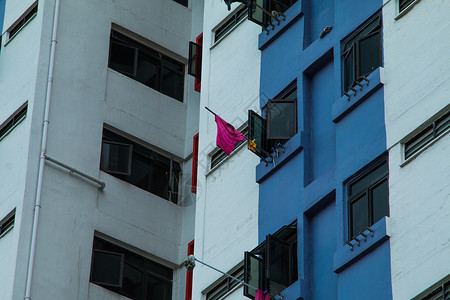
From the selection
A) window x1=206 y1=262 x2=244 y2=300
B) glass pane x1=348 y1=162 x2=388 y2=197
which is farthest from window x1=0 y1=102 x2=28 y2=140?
glass pane x1=348 y1=162 x2=388 y2=197

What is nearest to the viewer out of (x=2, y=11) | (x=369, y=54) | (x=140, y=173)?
(x=369, y=54)

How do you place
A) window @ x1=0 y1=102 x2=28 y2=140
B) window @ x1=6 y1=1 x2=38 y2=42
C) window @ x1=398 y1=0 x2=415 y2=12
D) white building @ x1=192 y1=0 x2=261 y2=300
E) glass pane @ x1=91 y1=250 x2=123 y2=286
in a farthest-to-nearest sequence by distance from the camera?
1. window @ x1=6 y1=1 x2=38 y2=42
2. window @ x1=0 y1=102 x2=28 y2=140
3. glass pane @ x1=91 y1=250 x2=123 y2=286
4. white building @ x1=192 y1=0 x2=261 y2=300
5. window @ x1=398 y1=0 x2=415 y2=12

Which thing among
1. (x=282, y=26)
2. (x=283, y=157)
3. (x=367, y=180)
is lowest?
(x=367, y=180)

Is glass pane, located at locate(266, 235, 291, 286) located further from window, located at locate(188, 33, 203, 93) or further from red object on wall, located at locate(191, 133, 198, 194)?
window, located at locate(188, 33, 203, 93)

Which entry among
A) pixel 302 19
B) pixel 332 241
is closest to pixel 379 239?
pixel 332 241

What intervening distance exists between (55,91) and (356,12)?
34.0 feet

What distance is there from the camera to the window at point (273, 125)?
29281 millimetres

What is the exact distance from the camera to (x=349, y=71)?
1089 inches

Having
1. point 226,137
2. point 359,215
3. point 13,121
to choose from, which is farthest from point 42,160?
point 359,215

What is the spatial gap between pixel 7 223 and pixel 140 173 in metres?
4.51

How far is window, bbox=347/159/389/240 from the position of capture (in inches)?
987

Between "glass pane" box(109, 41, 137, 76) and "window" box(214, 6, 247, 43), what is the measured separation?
13.2ft

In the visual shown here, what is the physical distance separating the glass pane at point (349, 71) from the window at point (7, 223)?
1047 cm

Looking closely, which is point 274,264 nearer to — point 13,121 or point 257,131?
point 257,131
